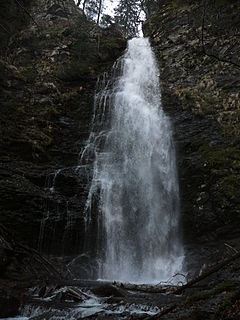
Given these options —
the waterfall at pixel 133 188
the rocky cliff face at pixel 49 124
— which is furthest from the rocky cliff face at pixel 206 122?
the rocky cliff face at pixel 49 124

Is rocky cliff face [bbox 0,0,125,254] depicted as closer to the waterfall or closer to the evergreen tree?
the waterfall

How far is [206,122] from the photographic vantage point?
1572cm

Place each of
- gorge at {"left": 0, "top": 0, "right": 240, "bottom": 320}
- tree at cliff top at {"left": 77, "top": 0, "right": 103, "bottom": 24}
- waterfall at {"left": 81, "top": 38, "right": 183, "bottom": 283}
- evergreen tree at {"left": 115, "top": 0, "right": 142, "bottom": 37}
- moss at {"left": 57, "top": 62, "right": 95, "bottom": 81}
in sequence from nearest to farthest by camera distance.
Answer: gorge at {"left": 0, "top": 0, "right": 240, "bottom": 320} < waterfall at {"left": 81, "top": 38, "right": 183, "bottom": 283} < moss at {"left": 57, "top": 62, "right": 95, "bottom": 81} < tree at cliff top at {"left": 77, "top": 0, "right": 103, "bottom": 24} < evergreen tree at {"left": 115, "top": 0, "right": 142, "bottom": 37}

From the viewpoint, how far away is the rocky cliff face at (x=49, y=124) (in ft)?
44.5

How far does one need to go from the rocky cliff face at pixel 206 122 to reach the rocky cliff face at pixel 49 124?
158 inches

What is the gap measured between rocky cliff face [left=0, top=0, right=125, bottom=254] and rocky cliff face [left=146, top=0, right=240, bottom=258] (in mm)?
4015

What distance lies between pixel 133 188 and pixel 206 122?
14.2 feet

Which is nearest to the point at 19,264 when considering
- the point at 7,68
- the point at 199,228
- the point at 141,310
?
the point at 141,310

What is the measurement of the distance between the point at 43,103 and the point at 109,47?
751cm

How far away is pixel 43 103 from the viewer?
17750mm

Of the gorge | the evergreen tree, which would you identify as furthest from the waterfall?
the evergreen tree

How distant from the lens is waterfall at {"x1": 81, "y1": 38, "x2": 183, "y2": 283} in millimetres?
12789

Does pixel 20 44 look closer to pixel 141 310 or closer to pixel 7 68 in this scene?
pixel 7 68

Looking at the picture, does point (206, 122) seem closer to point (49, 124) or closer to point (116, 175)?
point (116, 175)
